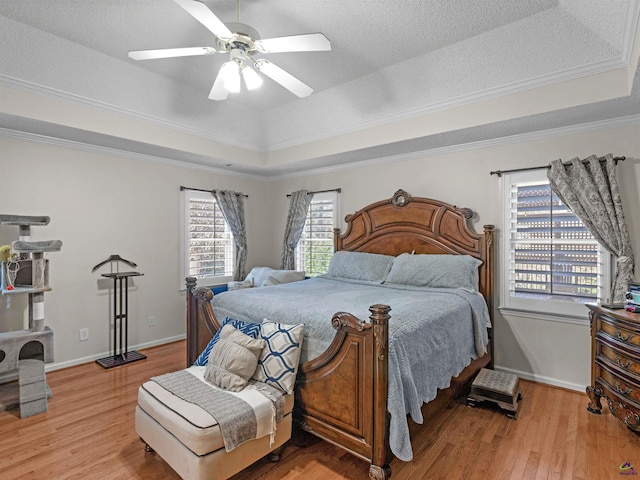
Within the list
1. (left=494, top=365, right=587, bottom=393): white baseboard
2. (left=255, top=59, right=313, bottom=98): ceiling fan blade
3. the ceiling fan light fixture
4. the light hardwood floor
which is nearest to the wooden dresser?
the light hardwood floor

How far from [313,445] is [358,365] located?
32.0 inches

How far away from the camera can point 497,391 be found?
9.23ft

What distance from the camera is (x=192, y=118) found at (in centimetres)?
412

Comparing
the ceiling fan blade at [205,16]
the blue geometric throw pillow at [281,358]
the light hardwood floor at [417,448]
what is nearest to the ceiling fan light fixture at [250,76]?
the ceiling fan blade at [205,16]

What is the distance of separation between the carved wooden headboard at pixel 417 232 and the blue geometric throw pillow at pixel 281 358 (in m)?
2.24

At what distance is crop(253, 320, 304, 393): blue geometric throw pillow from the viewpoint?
2254mm

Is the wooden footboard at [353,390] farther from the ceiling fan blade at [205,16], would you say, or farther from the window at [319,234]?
the window at [319,234]

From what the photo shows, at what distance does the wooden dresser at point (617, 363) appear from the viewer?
2340mm

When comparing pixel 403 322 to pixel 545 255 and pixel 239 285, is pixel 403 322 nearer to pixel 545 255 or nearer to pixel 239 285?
pixel 545 255

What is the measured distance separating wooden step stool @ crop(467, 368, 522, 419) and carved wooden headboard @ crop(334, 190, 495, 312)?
805 millimetres

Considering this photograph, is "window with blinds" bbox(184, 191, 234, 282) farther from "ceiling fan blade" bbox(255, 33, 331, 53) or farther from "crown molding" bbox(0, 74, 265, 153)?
"ceiling fan blade" bbox(255, 33, 331, 53)

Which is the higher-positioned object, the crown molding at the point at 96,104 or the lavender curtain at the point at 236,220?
the crown molding at the point at 96,104

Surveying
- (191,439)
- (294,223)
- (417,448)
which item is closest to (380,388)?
(417,448)

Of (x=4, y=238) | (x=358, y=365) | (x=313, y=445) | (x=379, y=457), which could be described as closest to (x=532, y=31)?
(x=358, y=365)
